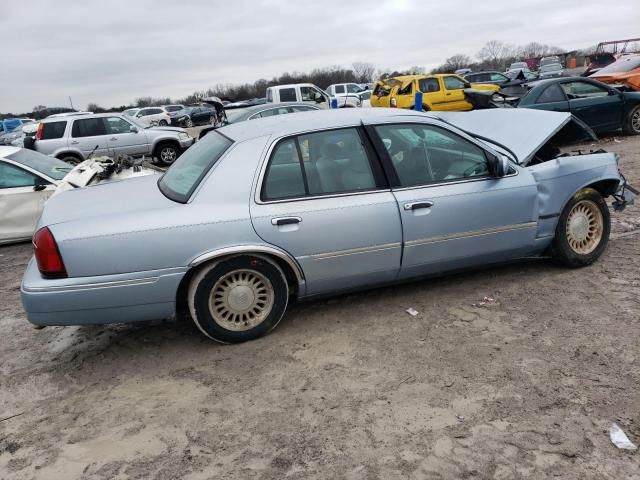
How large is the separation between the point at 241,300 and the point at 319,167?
1.12 metres

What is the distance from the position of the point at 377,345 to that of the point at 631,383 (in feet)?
5.05

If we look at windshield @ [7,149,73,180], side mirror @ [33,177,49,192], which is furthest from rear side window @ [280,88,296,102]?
side mirror @ [33,177,49,192]

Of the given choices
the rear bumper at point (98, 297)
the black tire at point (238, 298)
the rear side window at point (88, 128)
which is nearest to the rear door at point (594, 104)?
the black tire at point (238, 298)

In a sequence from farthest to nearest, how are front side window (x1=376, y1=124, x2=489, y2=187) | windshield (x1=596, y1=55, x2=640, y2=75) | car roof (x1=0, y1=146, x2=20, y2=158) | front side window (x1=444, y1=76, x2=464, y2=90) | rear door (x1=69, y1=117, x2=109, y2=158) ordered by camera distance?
1. front side window (x1=444, y1=76, x2=464, y2=90)
2. windshield (x1=596, y1=55, x2=640, y2=75)
3. rear door (x1=69, y1=117, x2=109, y2=158)
4. car roof (x1=0, y1=146, x2=20, y2=158)
5. front side window (x1=376, y1=124, x2=489, y2=187)

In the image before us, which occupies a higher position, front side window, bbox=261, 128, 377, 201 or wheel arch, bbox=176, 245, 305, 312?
front side window, bbox=261, 128, 377, 201

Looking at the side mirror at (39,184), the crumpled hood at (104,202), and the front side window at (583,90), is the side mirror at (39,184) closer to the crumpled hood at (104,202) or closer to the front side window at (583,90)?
the crumpled hood at (104,202)

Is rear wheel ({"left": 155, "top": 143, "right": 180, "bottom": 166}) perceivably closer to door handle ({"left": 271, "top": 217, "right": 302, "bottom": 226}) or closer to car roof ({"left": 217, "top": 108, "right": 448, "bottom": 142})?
car roof ({"left": 217, "top": 108, "right": 448, "bottom": 142})

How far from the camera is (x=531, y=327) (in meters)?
3.77

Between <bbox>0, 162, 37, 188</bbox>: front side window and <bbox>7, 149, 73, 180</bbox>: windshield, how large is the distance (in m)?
0.15

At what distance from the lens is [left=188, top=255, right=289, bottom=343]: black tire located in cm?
362

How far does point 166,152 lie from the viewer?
14.0 m

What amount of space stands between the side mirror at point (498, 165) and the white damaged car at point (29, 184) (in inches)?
187

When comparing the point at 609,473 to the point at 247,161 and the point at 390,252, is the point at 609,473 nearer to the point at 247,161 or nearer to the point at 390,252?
the point at 390,252

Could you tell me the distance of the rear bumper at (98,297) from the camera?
11.1ft
